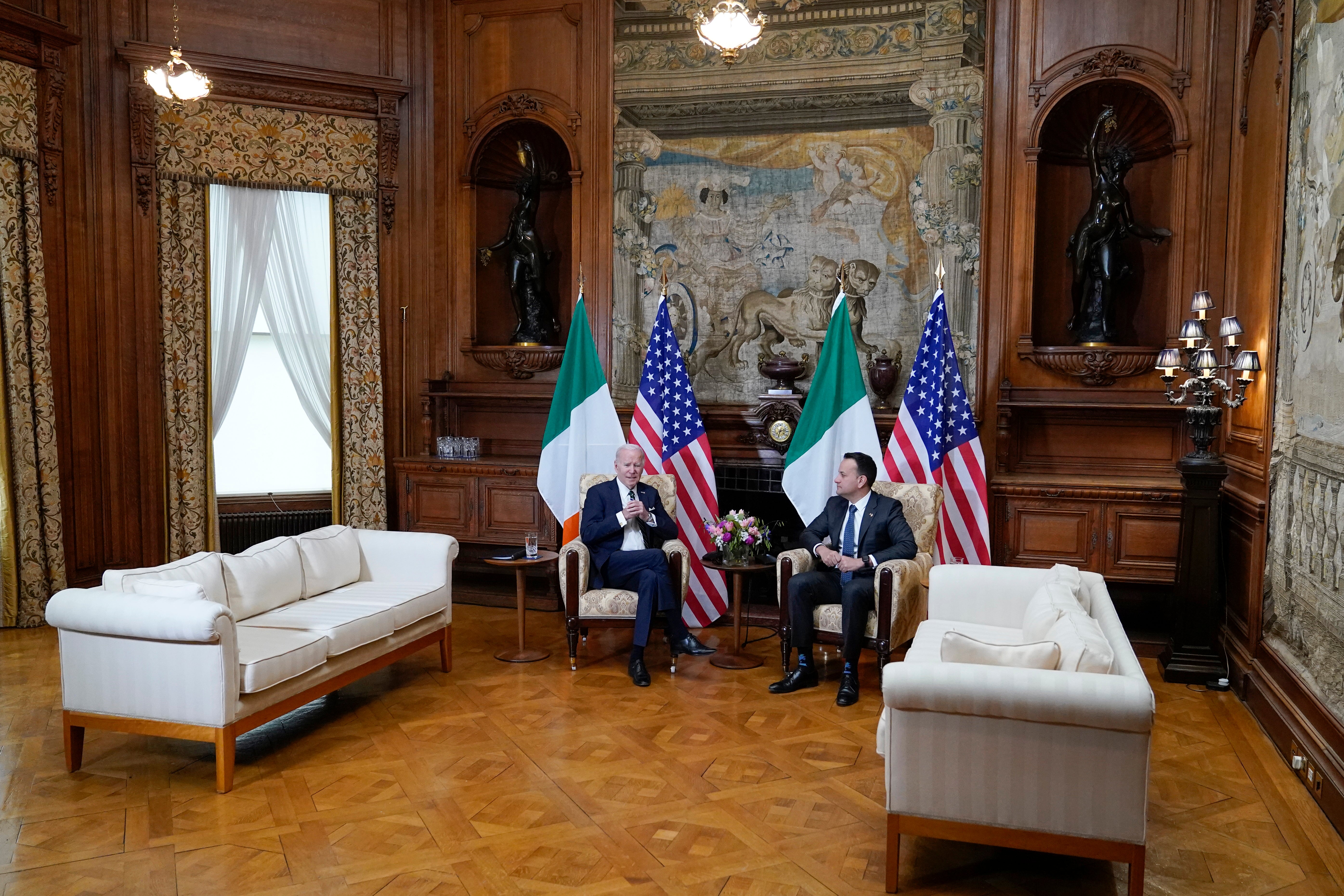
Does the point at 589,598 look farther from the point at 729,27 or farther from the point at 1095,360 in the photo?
the point at 1095,360

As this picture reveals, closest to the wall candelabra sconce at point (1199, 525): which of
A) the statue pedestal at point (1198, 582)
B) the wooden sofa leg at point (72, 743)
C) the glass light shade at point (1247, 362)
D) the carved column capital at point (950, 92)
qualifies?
the statue pedestal at point (1198, 582)

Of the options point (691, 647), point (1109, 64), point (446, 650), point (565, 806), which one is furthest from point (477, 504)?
point (1109, 64)

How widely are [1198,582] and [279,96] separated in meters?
6.91

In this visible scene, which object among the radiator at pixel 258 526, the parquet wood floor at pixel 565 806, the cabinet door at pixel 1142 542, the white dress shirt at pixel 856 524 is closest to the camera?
the parquet wood floor at pixel 565 806

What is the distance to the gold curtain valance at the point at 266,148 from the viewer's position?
7.27 metres

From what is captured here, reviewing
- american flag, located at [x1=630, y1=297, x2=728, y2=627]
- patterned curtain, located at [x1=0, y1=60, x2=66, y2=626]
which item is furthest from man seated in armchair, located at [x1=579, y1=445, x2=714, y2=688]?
patterned curtain, located at [x1=0, y1=60, x2=66, y2=626]

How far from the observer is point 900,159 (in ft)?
23.2

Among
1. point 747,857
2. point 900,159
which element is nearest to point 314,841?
point 747,857

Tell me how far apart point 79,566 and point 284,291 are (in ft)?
7.82

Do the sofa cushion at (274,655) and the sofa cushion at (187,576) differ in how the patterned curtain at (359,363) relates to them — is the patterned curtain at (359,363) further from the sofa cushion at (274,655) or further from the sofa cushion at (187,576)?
the sofa cushion at (274,655)

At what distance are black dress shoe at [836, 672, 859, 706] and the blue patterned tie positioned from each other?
700mm

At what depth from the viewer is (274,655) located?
4254 millimetres

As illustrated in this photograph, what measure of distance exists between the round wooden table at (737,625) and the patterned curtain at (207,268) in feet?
10.7

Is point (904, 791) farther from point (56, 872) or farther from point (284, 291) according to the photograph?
point (284, 291)
